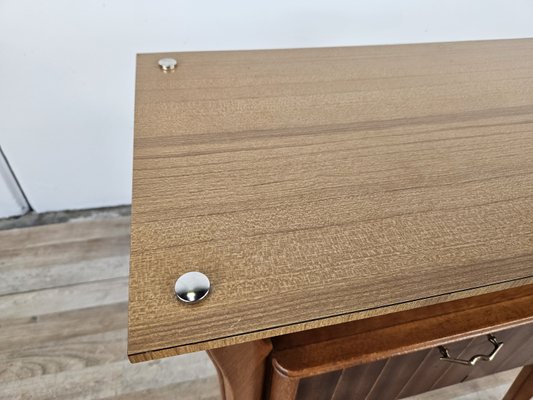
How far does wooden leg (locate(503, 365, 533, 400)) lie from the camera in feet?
2.25

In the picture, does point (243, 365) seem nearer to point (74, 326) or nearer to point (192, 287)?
point (192, 287)

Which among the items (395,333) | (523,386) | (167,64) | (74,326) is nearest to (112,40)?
(167,64)

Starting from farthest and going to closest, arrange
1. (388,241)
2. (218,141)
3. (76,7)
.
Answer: (76,7) < (218,141) < (388,241)

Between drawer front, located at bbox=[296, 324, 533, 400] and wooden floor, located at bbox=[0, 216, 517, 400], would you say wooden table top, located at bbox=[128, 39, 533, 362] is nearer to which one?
drawer front, located at bbox=[296, 324, 533, 400]

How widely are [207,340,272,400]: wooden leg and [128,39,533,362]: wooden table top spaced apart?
0.07 metres

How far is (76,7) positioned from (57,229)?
2.14 feet

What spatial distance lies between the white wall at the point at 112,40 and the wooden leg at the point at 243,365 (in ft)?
2.50

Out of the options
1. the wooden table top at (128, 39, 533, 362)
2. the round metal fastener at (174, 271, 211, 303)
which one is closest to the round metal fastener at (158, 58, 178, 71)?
the wooden table top at (128, 39, 533, 362)

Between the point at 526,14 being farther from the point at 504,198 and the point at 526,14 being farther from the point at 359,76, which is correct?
the point at 504,198

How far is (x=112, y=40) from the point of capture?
0.86 m

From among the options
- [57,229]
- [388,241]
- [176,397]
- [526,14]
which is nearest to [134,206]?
[388,241]

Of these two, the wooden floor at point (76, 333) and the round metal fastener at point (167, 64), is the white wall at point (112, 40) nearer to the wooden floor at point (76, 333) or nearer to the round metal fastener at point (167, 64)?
the wooden floor at point (76, 333)

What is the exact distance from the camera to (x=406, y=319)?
436 mm

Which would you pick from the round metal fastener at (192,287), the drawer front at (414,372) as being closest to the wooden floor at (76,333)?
the drawer front at (414,372)
